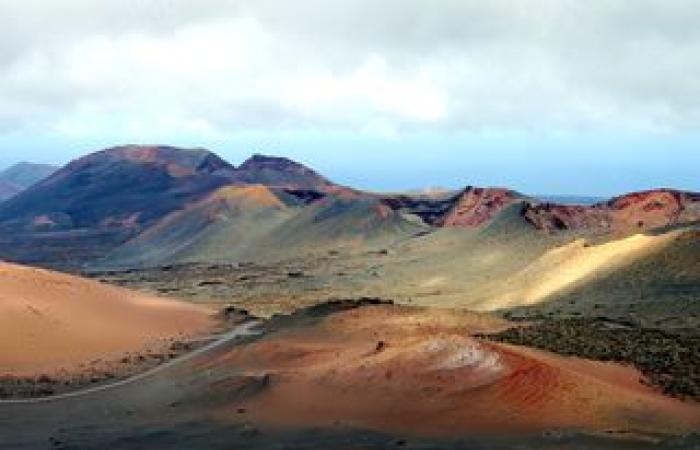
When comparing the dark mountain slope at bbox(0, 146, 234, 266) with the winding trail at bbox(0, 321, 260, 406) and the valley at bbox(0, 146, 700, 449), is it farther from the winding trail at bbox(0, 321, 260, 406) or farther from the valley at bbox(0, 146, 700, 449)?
the winding trail at bbox(0, 321, 260, 406)

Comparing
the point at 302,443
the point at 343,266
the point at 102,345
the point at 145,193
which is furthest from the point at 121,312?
the point at 145,193

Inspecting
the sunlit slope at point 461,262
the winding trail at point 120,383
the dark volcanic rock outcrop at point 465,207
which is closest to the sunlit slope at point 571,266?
the sunlit slope at point 461,262

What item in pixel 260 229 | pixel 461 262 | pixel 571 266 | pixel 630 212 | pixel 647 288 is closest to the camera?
pixel 647 288

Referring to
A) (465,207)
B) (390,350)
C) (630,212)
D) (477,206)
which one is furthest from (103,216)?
(390,350)

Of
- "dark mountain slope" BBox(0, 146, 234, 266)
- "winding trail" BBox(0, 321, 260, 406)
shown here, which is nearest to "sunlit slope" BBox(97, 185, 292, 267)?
"dark mountain slope" BBox(0, 146, 234, 266)

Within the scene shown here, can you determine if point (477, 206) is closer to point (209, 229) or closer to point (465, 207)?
point (465, 207)

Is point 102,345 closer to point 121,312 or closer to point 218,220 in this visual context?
point 121,312
